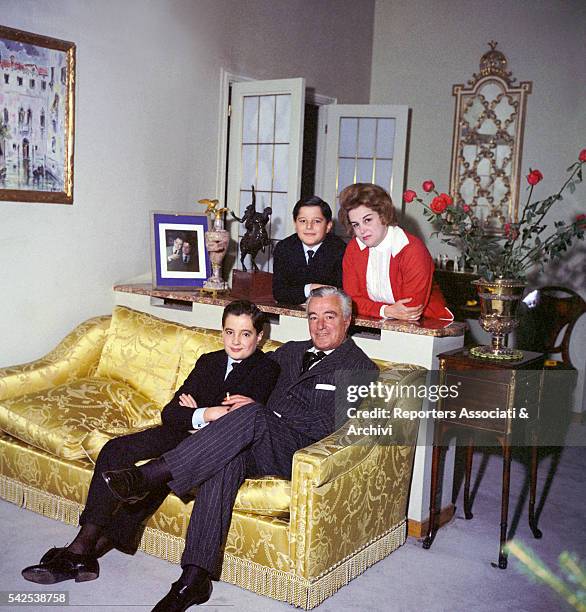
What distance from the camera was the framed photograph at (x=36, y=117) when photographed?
12.4 feet

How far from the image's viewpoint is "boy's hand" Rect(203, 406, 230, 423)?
304 cm

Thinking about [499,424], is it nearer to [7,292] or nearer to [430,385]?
[430,385]

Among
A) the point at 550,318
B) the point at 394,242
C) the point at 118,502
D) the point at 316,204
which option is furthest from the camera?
the point at 550,318

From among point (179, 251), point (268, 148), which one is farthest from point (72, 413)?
point (268, 148)

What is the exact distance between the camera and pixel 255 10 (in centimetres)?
512

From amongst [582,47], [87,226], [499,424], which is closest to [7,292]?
[87,226]

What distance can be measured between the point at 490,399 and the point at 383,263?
821mm

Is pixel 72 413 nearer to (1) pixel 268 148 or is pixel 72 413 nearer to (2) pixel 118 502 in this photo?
(2) pixel 118 502

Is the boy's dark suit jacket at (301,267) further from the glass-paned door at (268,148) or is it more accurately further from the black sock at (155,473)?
the black sock at (155,473)

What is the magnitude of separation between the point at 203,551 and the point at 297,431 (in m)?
0.59

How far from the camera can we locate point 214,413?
3.05 metres

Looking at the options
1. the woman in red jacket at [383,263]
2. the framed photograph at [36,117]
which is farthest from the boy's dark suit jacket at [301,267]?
the framed photograph at [36,117]

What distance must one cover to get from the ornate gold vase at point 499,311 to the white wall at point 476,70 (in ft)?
8.45
